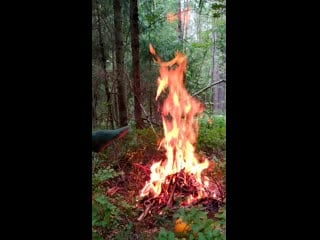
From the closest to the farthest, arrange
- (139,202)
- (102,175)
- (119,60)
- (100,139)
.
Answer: (100,139)
(139,202)
(102,175)
(119,60)

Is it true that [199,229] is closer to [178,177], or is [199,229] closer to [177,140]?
[178,177]

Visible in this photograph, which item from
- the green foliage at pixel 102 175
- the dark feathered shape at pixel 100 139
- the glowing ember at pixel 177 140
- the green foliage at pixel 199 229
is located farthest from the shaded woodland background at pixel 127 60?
the dark feathered shape at pixel 100 139

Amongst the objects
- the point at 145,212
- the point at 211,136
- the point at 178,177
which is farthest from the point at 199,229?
the point at 211,136

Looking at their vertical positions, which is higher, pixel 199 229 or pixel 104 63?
pixel 104 63

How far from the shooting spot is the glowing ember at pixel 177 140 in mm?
3953

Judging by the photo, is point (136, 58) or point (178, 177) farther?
point (136, 58)

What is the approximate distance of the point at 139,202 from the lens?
3852 millimetres

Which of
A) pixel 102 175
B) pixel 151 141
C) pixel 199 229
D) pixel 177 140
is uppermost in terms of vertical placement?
pixel 177 140

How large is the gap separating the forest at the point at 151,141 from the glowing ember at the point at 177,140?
0.04ft

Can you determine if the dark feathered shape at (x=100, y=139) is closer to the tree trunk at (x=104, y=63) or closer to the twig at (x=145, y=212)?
the twig at (x=145, y=212)

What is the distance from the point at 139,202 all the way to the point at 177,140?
1069 millimetres

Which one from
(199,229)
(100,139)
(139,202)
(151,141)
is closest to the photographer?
(100,139)
